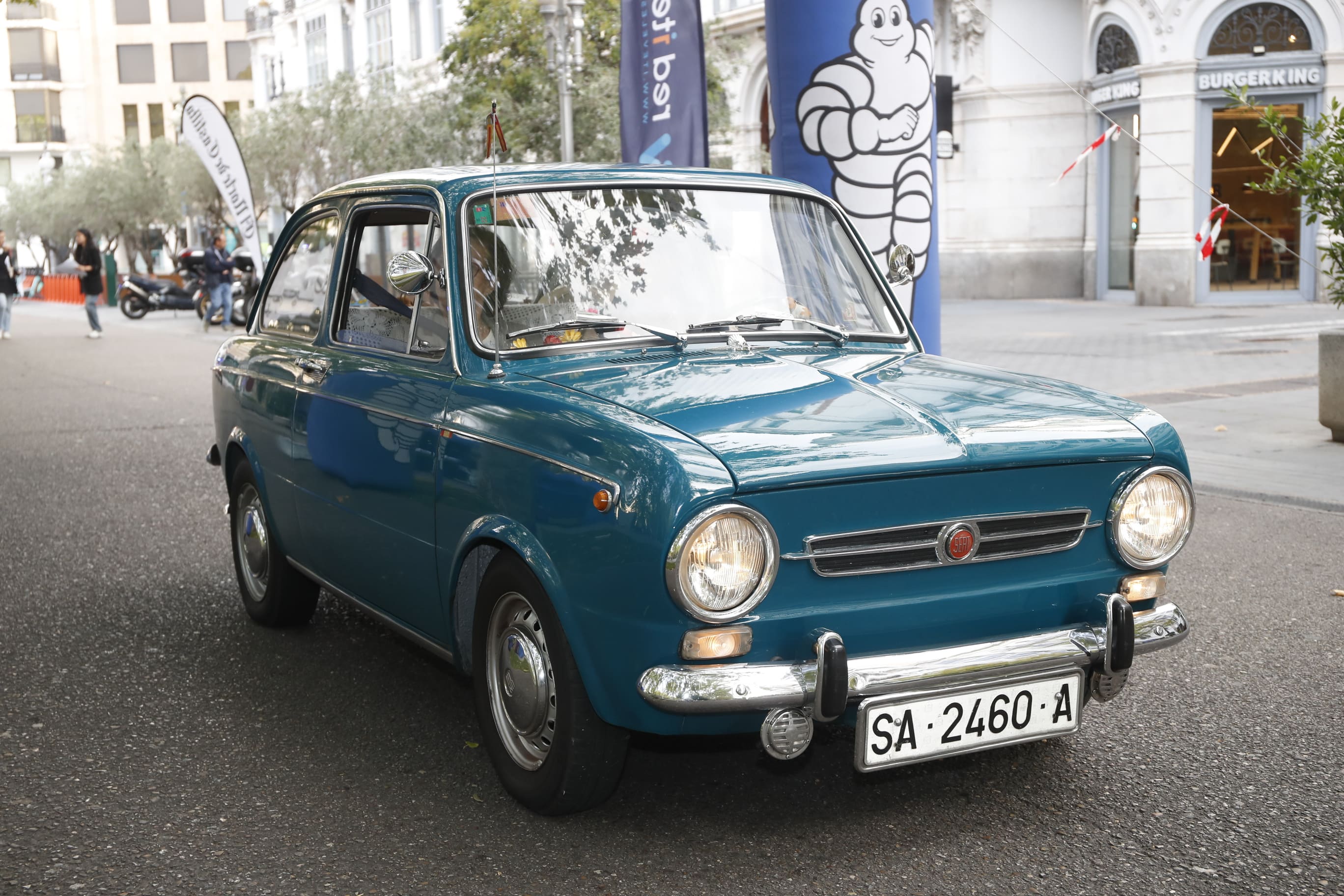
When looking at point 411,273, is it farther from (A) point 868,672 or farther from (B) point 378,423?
(A) point 868,672

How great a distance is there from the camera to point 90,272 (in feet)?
85.1

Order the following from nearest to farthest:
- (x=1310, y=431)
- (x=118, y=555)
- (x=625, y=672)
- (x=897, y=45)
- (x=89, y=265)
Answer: (x=625, y=672)
(x=118, y=555)
(x=897, y=45)
(x=1310, y=431)
(x=89, y=265)

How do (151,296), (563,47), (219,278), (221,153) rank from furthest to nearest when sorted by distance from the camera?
1. (151,296)
2. (219,278)
3. (563,47)
4. (221,153)

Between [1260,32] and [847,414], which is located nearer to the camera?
[847,414]

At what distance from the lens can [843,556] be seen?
3.27 meters

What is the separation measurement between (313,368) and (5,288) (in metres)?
22.8

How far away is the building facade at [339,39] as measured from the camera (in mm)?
44094

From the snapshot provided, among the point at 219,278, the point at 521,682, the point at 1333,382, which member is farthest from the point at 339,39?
the point at 521,682

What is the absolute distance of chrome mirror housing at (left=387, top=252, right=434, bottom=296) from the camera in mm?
4066

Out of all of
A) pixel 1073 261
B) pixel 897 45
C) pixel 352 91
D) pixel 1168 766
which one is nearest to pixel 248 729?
pixel 1168 766

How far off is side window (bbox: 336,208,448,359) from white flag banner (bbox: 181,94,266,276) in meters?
11.8

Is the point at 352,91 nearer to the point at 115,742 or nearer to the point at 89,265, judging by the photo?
the point at 89,265

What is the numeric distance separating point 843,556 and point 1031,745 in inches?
52.4

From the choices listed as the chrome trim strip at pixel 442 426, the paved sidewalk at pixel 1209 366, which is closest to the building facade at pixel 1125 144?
the paved sidewalk at pixel 1209 366
